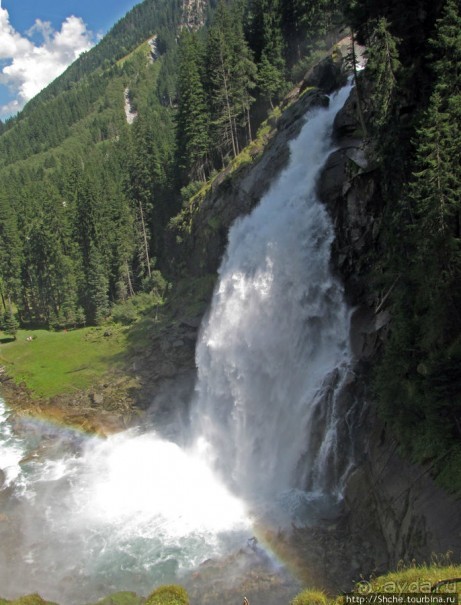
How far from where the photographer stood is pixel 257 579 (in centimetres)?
1850

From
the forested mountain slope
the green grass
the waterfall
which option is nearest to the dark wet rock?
the forested mountain slope

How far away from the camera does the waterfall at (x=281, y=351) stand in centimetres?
2317

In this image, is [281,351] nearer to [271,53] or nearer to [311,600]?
[311,600]

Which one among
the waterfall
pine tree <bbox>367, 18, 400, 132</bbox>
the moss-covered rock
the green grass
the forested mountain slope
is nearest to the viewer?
the moss-covered rock

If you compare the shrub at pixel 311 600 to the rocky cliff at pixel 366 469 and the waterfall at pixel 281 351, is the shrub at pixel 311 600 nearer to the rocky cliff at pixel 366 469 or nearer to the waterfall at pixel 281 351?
the rocky cliff at pixel 366 469

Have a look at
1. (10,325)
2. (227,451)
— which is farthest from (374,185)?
(10,325)

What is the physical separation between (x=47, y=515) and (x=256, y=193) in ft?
89.7

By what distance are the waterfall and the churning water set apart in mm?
80

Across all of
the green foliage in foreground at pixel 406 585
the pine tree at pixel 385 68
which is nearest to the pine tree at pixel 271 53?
the pine tree at pixel 385 68

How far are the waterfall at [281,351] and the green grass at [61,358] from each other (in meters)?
14.1

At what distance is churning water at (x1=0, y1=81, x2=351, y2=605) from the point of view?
21359 mm

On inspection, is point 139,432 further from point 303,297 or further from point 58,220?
point 58,220

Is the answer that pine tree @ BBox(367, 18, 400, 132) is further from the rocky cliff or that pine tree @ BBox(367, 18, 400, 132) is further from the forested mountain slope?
the rocky cliff

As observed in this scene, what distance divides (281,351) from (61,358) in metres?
29.2
